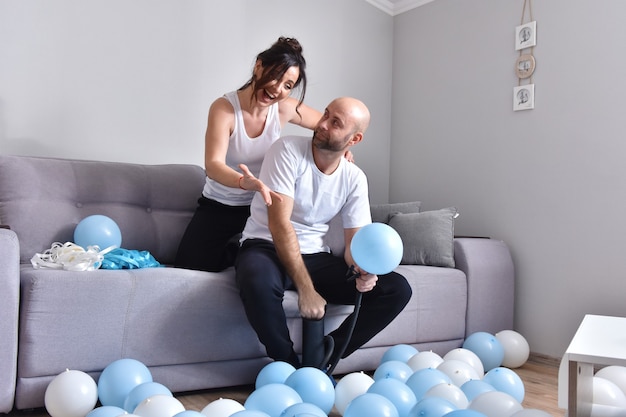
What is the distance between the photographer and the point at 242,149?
95.3 inches

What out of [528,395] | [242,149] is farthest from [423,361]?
[242,149]

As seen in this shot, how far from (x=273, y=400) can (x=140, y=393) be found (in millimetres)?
378

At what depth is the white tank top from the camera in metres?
2.39

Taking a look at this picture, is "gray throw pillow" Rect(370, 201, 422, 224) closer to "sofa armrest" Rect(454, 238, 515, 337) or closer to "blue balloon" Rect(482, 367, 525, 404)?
"sofa armrest" Rect(454, 238, 515, 337)

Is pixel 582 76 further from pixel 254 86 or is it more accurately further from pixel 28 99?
pixel 28 99

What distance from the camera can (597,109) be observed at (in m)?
2.78

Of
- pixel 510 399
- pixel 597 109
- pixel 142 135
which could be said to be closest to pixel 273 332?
pixel 510 399

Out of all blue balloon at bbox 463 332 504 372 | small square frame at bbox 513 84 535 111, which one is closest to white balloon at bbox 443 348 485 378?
blue balloon at bbox 463 332 504 372

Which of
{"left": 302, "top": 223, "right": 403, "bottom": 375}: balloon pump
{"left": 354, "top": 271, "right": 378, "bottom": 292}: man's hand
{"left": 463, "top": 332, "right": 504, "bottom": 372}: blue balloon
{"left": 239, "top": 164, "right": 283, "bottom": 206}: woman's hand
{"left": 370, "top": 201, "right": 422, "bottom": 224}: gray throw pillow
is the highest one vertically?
{"left": 239, "top": 164, "right": 283, "bottom": 206}: woman's hand

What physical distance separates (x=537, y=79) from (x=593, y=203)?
710mm

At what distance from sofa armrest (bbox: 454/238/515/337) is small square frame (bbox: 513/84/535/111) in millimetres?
721

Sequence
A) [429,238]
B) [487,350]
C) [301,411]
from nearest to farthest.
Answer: [301,411], [487,350], [429,238]

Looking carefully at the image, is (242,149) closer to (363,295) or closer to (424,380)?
(363,295)

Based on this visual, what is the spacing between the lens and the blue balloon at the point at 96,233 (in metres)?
2.27
